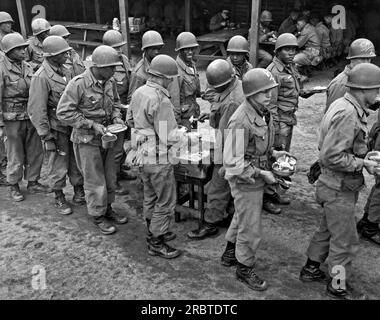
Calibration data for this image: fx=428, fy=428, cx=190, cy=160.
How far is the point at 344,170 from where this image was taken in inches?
133

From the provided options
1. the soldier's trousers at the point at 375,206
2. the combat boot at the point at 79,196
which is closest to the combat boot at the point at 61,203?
the combat boot at the point at 79,196

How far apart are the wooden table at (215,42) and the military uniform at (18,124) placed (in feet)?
18.7

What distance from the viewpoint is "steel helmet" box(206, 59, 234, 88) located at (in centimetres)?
433

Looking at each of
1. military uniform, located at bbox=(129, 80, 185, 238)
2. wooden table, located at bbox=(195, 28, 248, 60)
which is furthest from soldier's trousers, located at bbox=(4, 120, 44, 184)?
wooden table, located at bbox=(195, 28, 248, 60)

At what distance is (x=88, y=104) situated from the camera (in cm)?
462

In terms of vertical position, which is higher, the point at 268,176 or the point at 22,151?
the point at 268,176

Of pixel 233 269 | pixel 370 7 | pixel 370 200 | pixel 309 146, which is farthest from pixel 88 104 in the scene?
pixel 370 7

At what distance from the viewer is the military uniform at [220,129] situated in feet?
14.5

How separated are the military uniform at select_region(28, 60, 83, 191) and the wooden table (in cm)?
588

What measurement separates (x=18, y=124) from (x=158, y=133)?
2.50 metres

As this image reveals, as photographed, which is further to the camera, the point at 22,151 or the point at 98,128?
the point at 22,151

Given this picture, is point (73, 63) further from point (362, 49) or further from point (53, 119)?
point (362, 49)

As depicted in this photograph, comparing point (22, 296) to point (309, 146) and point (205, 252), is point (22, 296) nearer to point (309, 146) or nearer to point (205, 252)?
point (205, 252)

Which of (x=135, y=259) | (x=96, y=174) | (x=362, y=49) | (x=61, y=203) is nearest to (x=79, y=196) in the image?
(x=61, y=203)
